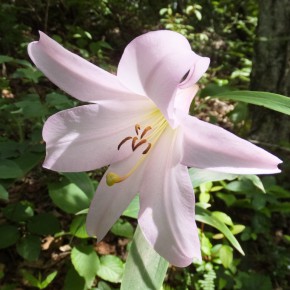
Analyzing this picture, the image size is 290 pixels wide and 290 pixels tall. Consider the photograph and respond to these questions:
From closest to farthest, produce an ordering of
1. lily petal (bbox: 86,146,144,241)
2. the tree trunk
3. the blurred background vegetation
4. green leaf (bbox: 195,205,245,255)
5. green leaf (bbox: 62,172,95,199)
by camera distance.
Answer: lily petal (bbox: 86,146,144,241) → green leaf (bbox: 195,205,245,255) → green leaf (bbox: 62,172,95,199) → the blurred background vegetation → the tree trunk

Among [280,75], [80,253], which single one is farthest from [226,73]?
[80,253]

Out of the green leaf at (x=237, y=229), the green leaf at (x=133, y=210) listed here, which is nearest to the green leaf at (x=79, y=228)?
the green leaf at (x=133, y=210)

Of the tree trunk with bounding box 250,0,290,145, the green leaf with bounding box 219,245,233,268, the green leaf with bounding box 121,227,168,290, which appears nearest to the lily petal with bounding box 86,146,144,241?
the green leaf with bounding box 121,227,168,290

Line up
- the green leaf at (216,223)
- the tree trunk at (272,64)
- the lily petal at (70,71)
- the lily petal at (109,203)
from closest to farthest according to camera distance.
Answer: the lily petal at (70,71) < the lily petal at (109,203) < the green leaf at (216,223) < the tree trunk at (272,64)

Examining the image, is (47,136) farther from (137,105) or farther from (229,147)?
(229,147)

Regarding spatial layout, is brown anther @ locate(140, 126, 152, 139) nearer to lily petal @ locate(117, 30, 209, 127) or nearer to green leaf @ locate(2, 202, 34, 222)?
lily petal @ locate(117, 30, 209, 127)

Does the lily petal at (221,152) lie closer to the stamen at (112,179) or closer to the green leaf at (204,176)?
the stamen at (112,179)
